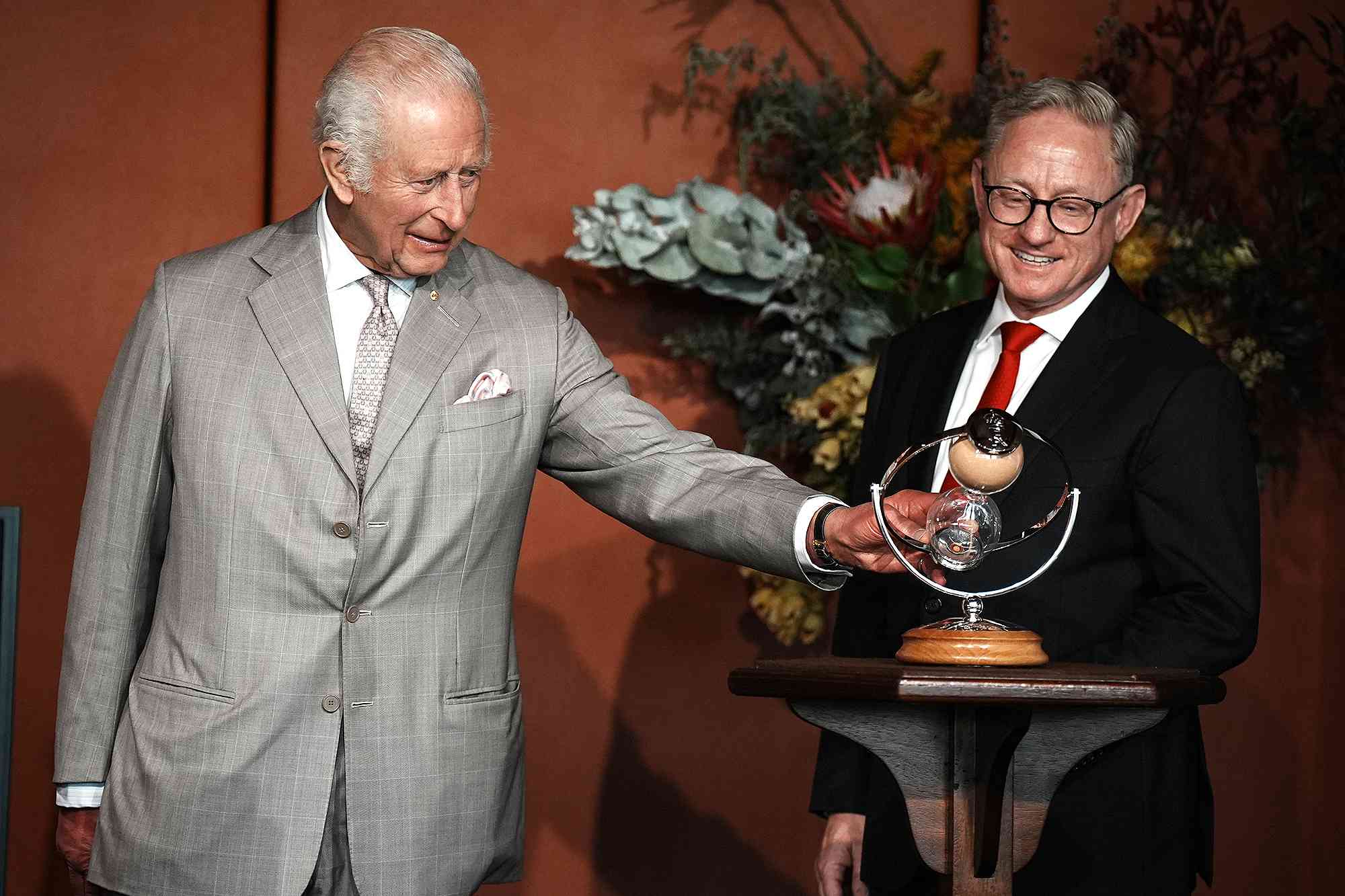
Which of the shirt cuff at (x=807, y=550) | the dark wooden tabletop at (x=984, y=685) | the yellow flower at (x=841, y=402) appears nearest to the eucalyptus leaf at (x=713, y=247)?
the yellow flower at (x=841, y=402)

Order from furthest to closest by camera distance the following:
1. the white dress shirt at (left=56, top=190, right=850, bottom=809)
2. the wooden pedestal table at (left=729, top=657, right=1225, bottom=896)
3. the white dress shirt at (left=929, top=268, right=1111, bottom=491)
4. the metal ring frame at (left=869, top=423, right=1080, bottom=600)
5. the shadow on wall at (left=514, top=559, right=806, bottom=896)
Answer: the shadow on wall at (left=514, top=559, right=806, bottom=896)
the white dress shirt at (left=929, top=268, right=1111, bottom=491)
the white dress shirt at (left=56, top=190, right=850, bottom=809)
the metal ring frame at (left=869, top=423, right=1080, bottom=600)
the wooden pedestal table at (left=729, top=657, right=1225, bottom=896)

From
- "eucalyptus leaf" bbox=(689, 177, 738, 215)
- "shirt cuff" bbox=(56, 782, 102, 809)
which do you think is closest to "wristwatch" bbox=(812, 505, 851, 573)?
"shirt cuff" bbox=(56, 782, 102, 809)

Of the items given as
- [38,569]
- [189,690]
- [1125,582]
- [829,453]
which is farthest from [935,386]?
[38,569]

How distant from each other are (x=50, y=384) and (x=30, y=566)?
15.0 inches

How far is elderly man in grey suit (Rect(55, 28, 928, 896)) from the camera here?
6.87ft

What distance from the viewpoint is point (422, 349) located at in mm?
2227

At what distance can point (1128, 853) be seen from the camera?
218 cm

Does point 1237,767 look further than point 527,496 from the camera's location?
Yes

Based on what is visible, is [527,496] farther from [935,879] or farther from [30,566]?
[30,566]

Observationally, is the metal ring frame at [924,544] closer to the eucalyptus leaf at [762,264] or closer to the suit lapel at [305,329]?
the suit lapel at [305,329]

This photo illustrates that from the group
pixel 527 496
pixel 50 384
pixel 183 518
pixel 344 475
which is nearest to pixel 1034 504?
pixel 527 496

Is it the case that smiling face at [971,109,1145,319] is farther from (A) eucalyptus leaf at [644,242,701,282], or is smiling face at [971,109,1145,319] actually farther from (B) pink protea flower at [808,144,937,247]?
(A) eucalyptus leaf at [644,242,701,282]

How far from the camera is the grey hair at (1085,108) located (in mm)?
2457

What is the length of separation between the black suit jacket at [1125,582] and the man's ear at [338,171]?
3.21 feet
